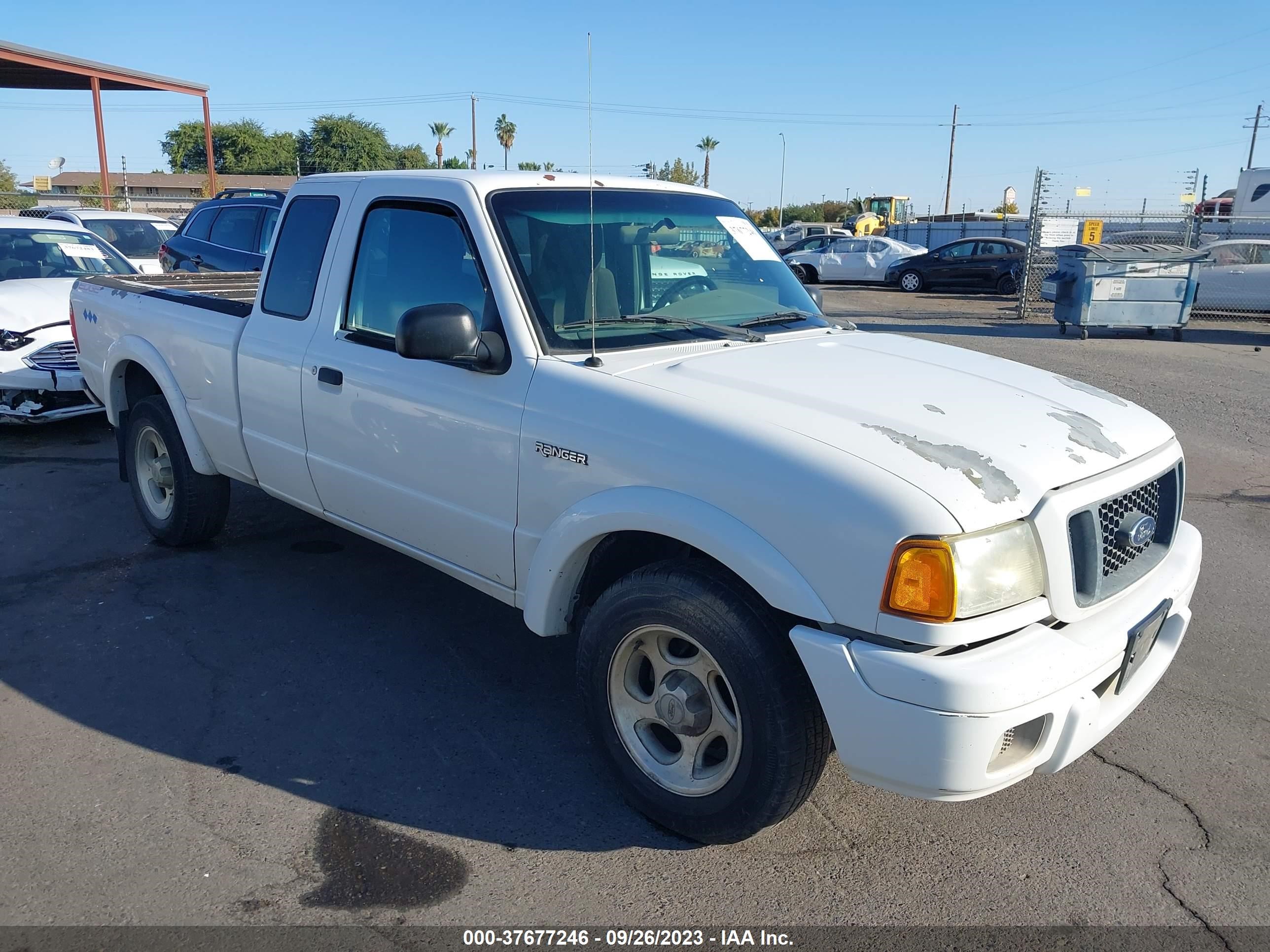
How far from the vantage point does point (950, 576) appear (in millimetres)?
2439

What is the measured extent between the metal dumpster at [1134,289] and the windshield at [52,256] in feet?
43.2

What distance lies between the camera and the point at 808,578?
2.60 m

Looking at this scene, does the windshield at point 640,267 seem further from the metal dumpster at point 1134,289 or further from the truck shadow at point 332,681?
the metal dumpster at point 1134,289

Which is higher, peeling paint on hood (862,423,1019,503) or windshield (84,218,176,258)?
windshield (84,218,176,258)

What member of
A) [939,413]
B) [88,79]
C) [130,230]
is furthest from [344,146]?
[939,413]

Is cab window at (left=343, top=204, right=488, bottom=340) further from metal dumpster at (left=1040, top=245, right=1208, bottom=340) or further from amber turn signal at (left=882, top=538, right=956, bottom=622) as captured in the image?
metal dumpster at (left=1040, top=245, right=1208, bottom=340)

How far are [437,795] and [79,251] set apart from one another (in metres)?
8.91

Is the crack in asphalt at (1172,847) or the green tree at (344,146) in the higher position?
the green tree at (344,146)

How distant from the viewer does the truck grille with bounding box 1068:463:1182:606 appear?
8.89ft

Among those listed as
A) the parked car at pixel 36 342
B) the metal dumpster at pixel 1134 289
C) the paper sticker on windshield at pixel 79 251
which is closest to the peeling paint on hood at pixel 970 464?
the parked car at pixel 36 342

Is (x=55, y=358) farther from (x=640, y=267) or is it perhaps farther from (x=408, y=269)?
(x=640, y=267)

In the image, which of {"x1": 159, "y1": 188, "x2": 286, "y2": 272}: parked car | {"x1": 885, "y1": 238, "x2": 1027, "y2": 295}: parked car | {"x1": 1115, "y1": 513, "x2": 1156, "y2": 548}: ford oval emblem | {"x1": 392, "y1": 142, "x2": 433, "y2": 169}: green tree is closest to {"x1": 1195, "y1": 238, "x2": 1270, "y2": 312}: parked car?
{"x1": 885, "y1": 238, "x2": 1027, "y2": 295}: parked car

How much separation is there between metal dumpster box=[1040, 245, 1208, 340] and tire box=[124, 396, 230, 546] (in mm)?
13562

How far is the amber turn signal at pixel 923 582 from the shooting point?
244 cm
